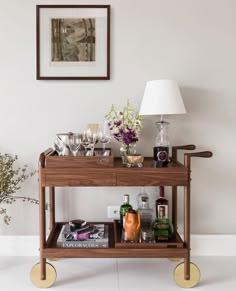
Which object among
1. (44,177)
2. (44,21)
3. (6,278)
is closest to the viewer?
(44,177)

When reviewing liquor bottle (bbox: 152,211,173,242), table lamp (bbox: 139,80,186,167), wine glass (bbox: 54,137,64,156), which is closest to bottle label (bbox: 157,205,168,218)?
liquor bottle (bbox: 152,211,173,242)

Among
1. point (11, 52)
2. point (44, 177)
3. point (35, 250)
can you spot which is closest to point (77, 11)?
point (11, 52)

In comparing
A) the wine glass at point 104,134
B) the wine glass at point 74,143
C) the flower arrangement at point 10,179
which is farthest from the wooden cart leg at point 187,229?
the flower arrangement at point 10,179

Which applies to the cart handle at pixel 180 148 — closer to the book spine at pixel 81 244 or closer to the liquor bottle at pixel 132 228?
the liquor bottle at pixel 132 228

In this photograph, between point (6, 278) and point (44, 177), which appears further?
point (6, 278)

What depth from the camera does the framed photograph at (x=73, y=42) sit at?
2.10m

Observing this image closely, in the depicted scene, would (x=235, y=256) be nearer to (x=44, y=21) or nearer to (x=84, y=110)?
(x=84, y=110)

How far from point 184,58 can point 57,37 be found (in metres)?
0.79

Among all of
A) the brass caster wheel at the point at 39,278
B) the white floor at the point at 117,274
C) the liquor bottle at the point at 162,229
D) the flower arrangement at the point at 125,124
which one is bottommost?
the white floor at the point at 117,274

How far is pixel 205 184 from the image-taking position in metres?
2.19

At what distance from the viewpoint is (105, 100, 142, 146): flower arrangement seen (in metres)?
1.88

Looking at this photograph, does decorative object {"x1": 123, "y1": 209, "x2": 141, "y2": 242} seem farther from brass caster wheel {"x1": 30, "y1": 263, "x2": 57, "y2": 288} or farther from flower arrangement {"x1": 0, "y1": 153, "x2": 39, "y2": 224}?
flower arrangement {"x1": 0, "y1": 153, "x2": 39, "y2": 224}

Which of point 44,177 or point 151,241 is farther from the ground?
point 44,177

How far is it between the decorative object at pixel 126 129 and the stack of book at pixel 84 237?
425 millimetres
